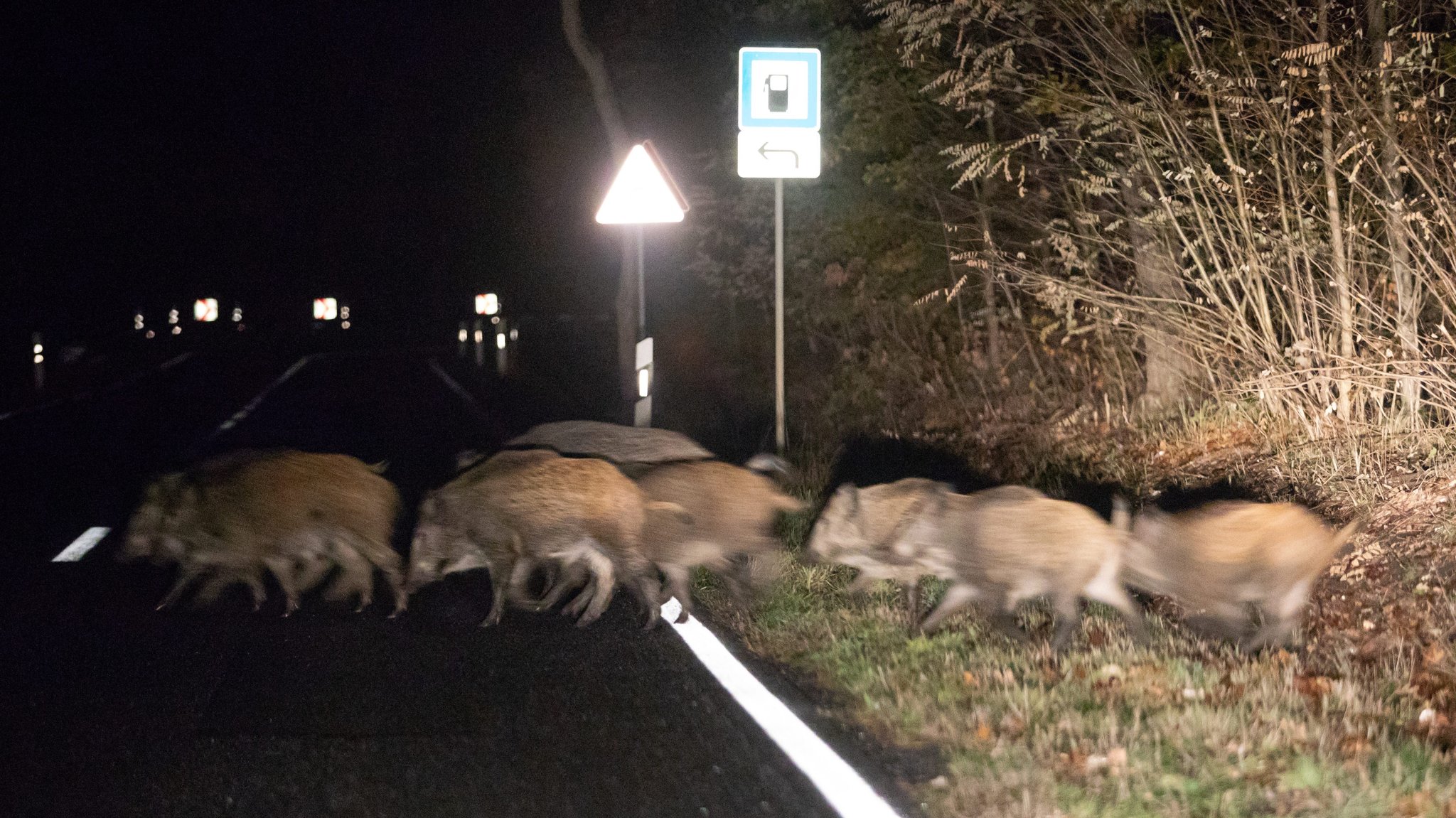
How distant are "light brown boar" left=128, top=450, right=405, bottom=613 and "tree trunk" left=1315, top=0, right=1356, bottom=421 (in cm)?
564

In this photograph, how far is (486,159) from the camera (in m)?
69.1

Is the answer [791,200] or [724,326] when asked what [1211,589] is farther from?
[724,326]

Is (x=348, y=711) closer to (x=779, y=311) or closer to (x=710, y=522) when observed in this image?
(x=710, y=522)

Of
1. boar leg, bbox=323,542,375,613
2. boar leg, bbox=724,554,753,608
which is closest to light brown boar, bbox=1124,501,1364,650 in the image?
boar leg, bbox=724,554,753,608

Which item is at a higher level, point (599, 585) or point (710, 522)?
point (710, 522)

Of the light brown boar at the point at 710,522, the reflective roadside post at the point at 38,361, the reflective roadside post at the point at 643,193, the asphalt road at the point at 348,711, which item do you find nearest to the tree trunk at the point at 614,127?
the reflective roadside post at the point at 643,193

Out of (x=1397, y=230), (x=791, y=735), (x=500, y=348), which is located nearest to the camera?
(x=791, y=735)

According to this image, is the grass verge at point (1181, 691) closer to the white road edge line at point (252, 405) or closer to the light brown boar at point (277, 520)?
the light brown boar at point (277, 520)

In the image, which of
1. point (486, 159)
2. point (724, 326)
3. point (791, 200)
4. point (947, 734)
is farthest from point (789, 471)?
point (486, 159)

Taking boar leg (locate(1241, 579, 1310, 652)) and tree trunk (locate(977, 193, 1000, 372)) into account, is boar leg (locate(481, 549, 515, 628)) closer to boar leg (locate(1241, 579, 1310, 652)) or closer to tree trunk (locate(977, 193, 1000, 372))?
boar leg (locate(1241, 579, 1310, 652))

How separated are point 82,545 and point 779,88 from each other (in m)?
5.72

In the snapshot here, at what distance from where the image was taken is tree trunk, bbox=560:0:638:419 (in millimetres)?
20250

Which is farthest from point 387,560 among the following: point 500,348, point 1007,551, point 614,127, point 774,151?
point 500,348

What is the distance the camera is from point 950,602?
7355 millimetres
